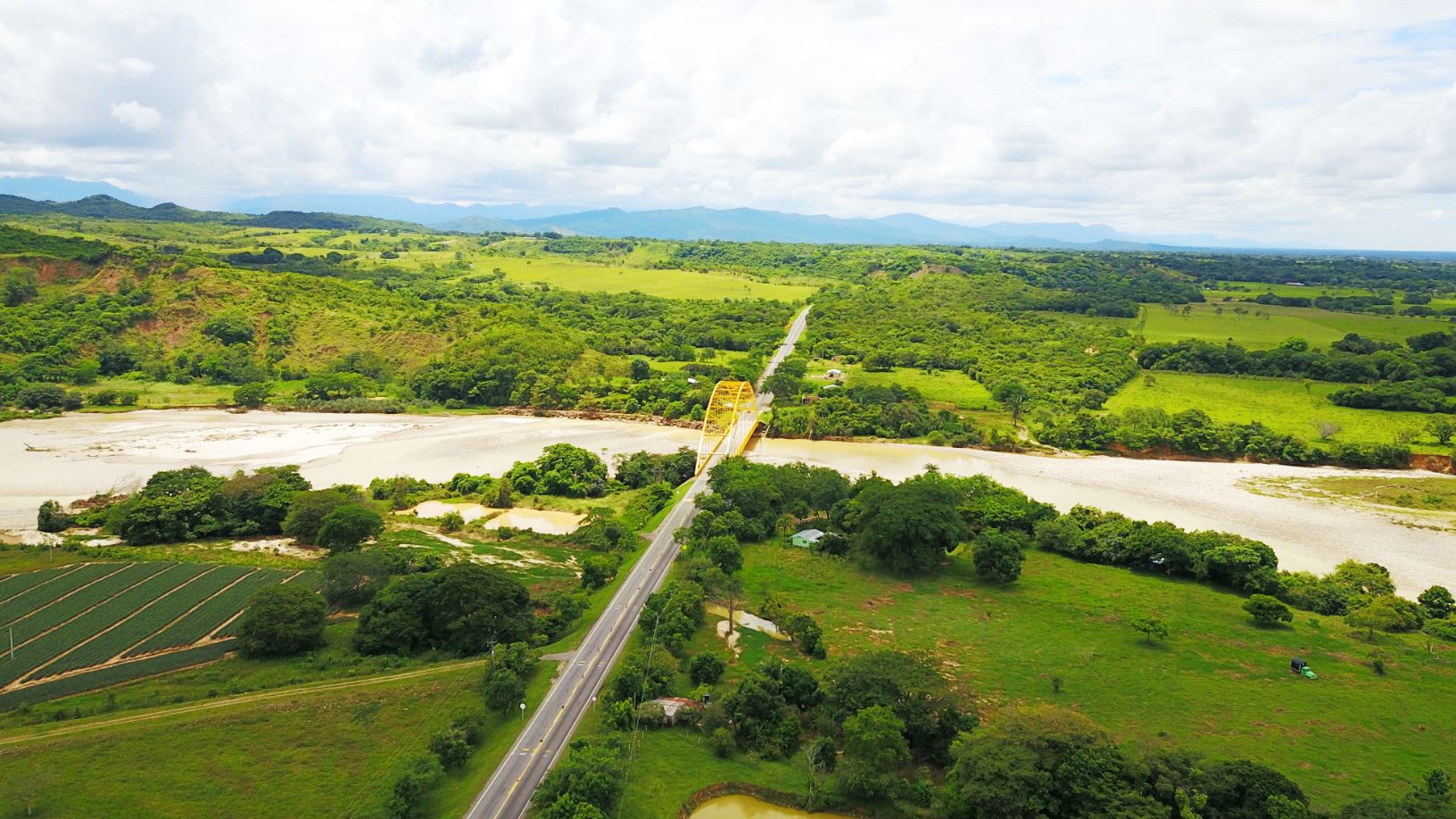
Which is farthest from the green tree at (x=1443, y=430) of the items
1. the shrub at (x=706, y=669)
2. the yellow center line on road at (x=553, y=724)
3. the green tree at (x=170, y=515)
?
the green tree at (x=170, y=515)

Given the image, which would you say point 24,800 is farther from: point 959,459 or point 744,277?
point 744,277

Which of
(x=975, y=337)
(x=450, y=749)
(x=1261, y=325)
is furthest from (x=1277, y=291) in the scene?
(x=450, y=749)

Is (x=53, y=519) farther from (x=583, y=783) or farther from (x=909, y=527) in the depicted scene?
(x=909, y=527)

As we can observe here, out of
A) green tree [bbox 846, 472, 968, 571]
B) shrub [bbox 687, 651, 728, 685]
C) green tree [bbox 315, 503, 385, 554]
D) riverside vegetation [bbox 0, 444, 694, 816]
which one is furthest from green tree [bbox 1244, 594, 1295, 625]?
green tree [bbox 315, 503, 385, 554]

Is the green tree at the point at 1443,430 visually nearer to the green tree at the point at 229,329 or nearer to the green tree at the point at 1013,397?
the green tree at the point at 1013,397

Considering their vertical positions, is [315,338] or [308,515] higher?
[315,338]

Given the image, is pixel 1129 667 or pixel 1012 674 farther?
pixel 1129 667

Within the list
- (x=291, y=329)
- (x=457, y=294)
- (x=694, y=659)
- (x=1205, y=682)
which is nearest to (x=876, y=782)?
(x=694, y=659)
